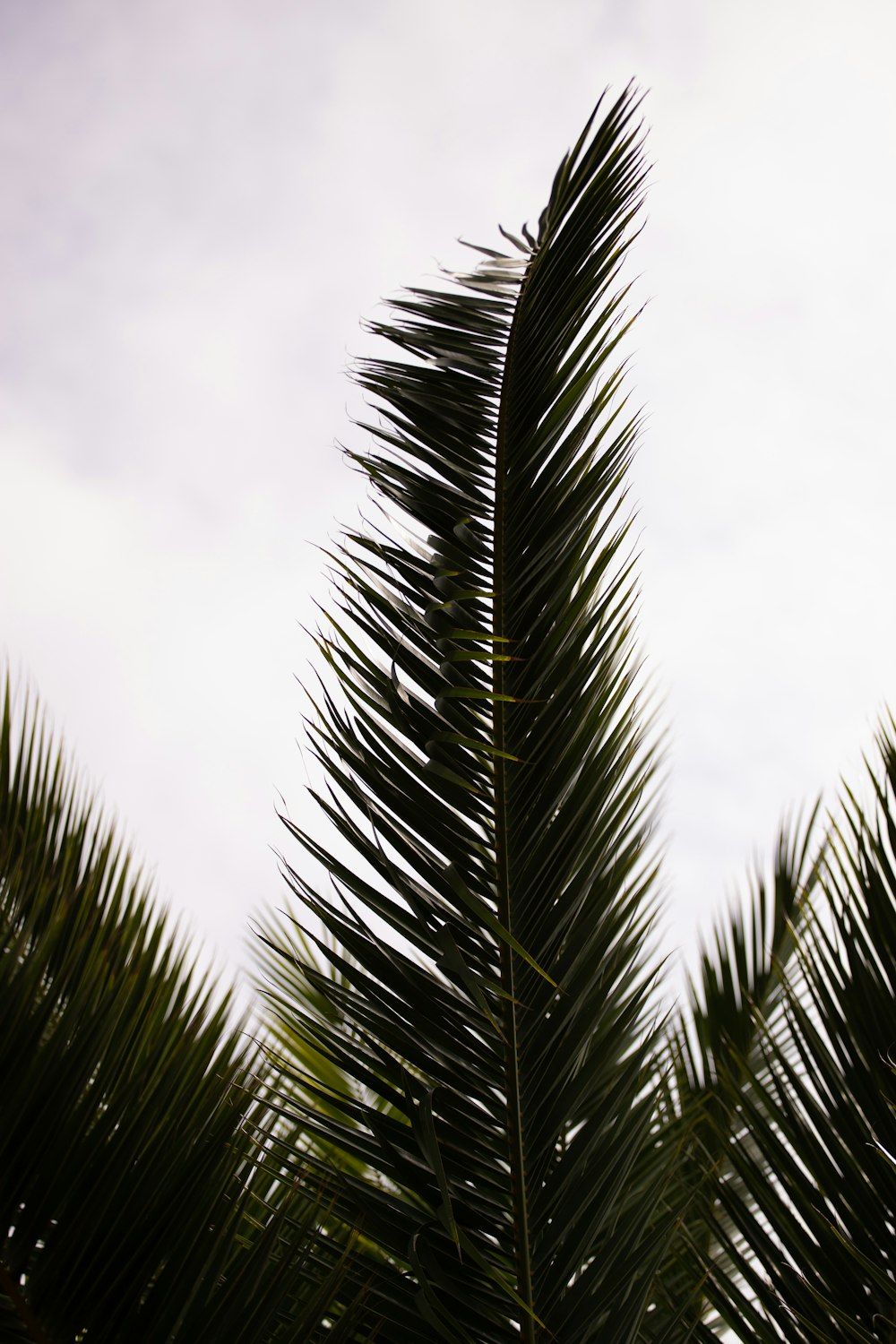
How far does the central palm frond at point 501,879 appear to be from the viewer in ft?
4.56

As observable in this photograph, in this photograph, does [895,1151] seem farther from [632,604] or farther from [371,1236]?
[632,604]

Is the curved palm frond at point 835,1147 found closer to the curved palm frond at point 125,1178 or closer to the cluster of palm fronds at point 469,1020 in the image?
the cluster of palm fronds at point 469,1020

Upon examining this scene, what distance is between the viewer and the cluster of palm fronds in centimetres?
124

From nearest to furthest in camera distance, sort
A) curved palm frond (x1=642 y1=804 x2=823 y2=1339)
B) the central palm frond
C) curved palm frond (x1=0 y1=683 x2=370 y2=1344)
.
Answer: curved palm frond (x1=0 y1=683 x2=370 y2=1344)
the central palm frond
curved palm frond (x1=642 y1=804 x2=823 y2=1339)

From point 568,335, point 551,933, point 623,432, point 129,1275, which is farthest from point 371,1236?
point 568,335

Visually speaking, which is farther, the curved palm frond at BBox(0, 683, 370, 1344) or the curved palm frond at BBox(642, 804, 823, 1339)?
the curved palm frond at BBox(642, 804, 823, 1339)

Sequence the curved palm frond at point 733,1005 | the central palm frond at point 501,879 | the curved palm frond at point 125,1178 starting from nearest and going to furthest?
the curved palm frond at point 125,1178, the central palm frond at point 501,879, the curved palm frond at point 733,1005

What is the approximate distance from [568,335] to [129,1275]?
1.42 m

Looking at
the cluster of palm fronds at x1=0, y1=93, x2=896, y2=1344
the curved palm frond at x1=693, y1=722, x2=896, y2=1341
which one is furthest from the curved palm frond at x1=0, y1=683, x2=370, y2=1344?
the curved palm frond at x1=693, y1=722, x2=896, y2=1341

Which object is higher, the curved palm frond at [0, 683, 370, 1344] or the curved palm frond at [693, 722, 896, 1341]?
the curved palm frond at [693, 722, 896, 1341]

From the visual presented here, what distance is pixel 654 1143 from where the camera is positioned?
1945mm

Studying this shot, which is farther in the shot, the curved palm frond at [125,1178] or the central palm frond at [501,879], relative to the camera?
the central palm frond at [501,879]

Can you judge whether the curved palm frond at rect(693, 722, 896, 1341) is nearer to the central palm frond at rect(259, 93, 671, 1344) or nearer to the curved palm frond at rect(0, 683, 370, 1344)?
the central palm frond at rect(259, 93, 671, 1344)

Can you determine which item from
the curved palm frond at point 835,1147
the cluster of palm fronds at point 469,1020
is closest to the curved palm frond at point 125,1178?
the cluster of palm fronds at point 469,1020
